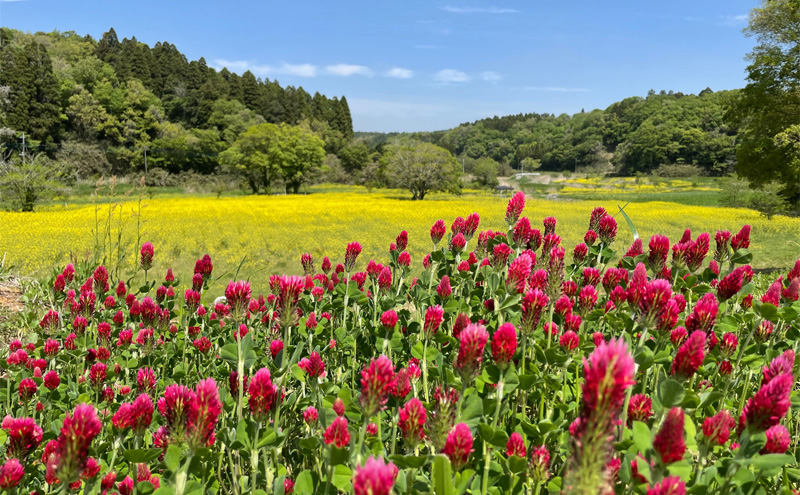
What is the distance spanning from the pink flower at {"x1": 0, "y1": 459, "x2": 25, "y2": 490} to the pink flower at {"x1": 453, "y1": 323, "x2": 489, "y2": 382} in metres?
1.24

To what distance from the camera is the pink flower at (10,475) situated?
4.06ft

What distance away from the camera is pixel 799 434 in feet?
6.75

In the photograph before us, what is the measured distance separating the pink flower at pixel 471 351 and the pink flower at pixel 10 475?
4.06 ft

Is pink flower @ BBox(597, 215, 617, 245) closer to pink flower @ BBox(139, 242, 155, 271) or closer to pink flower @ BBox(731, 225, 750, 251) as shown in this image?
pink flower @ BBox(731, 225, 750, 251)

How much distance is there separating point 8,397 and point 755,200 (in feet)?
140

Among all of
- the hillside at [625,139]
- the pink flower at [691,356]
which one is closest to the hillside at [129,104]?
the hillside at [625,139]

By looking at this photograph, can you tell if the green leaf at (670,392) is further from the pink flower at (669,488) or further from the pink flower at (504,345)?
the pink flower at (504,345)

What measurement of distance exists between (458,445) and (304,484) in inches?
16.8

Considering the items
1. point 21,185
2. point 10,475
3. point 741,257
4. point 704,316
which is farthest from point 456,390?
point 21,185

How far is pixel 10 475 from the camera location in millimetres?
1257

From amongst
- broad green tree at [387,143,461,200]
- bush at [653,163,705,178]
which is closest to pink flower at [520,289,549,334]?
broad green tree at [387,143,461,200]

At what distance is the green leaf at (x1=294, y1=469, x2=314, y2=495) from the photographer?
3.91 ft

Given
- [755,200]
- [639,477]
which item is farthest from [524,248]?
[755,200]

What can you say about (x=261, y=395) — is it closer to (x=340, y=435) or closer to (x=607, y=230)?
(x=340, y=435)
